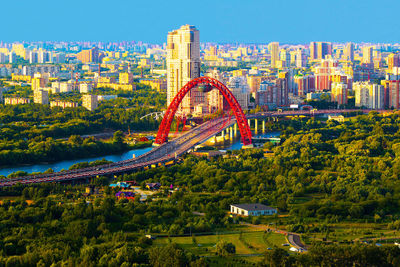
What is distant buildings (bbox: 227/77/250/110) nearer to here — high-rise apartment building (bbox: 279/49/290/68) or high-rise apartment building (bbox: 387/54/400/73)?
high-rise apartment building (bbox: 387/54/400/73)

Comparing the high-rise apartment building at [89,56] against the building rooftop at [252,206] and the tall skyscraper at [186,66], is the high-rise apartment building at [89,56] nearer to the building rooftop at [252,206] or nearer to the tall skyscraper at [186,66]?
the tall skyscraper at [186,66]

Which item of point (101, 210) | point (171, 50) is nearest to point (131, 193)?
point (101, 210)

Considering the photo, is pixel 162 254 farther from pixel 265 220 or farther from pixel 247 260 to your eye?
pixel 265 220

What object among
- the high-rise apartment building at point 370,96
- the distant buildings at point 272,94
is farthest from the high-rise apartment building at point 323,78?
the high-rise apartment building at point 370,96

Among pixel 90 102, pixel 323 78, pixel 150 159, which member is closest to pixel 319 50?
pixel 323 78

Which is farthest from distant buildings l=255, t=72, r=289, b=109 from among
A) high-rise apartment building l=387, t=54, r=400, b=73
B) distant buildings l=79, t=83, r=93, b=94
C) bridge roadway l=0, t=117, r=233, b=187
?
high-rise apartment building l=387, t=54, r=400, b=73
